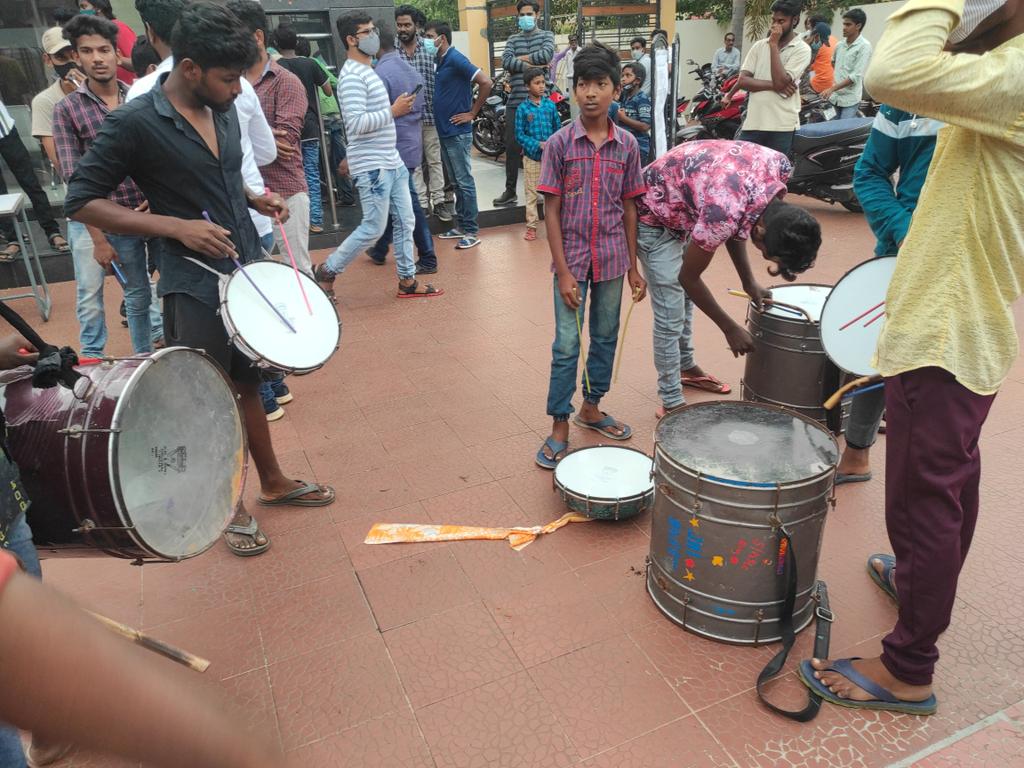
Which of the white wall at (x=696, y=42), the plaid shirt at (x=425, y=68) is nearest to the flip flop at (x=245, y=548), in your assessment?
the plaid shirt at (x=425, y=68)

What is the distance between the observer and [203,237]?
8.54 feet

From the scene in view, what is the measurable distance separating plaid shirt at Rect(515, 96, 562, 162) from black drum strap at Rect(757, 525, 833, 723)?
19.1ft

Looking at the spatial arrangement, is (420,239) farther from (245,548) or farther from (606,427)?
(245,548)

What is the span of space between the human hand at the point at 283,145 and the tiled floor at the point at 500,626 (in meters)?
1.91

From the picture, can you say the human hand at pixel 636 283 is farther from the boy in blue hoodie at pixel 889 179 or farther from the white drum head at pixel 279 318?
the white drum head at pixel 279 318

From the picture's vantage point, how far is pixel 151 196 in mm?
2711

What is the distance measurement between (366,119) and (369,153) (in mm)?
254

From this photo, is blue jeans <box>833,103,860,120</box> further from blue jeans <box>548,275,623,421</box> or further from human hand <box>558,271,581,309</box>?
human hand <box>558,271,581,309</box>

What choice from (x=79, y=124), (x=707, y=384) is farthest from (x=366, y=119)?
(x=707, y=384)

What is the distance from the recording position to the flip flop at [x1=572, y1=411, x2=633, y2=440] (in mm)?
3799

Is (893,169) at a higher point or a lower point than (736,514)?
higher

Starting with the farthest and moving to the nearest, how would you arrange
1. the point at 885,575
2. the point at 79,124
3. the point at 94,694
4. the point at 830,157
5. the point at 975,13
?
the point at 830,157
the point at 79,124
the point at 885,575
the point at 975,13
the point at 94,694

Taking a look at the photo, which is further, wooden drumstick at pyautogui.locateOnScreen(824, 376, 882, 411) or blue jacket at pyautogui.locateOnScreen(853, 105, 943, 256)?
blue jacket at pyautogui.locateOnScreen(853, 105, 943, 256)

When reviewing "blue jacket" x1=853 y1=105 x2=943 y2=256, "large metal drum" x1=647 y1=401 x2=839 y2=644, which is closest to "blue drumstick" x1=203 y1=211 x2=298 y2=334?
"large metal drum" x1=647 y1=401 x2=839 y2=644
